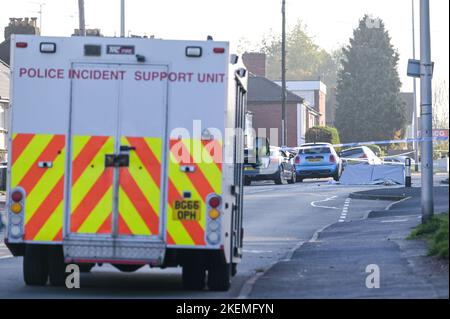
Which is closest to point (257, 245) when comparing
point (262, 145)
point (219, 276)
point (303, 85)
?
point (262, 145)

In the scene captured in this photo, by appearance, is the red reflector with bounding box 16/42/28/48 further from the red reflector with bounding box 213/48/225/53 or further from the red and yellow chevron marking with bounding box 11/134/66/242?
the red reflector with bounding box 213/48/225/53

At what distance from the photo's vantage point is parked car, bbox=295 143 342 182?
4606cm

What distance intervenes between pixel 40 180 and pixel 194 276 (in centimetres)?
203

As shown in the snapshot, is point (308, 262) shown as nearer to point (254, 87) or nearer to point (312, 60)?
point (254, 87)

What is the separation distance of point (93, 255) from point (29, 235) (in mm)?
734

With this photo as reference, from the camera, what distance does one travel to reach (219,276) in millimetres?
13328

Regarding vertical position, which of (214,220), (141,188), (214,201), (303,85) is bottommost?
(214,220)

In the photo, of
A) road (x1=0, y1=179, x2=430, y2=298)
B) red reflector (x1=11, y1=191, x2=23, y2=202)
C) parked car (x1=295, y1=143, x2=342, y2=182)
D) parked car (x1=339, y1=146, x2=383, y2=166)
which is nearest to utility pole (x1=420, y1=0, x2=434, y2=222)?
road (x1=0, y1=179, x2=430, y2=298)

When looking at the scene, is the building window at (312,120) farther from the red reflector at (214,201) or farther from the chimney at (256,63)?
the red reflector at (214,201)

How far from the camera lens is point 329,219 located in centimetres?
2769

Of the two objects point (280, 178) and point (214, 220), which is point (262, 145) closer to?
point (214, 220)

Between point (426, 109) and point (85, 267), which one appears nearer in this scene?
point (85, 267)

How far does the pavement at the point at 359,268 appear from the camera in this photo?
1277cm

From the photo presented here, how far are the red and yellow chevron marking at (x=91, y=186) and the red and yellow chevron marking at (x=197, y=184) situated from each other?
2.25 feet
